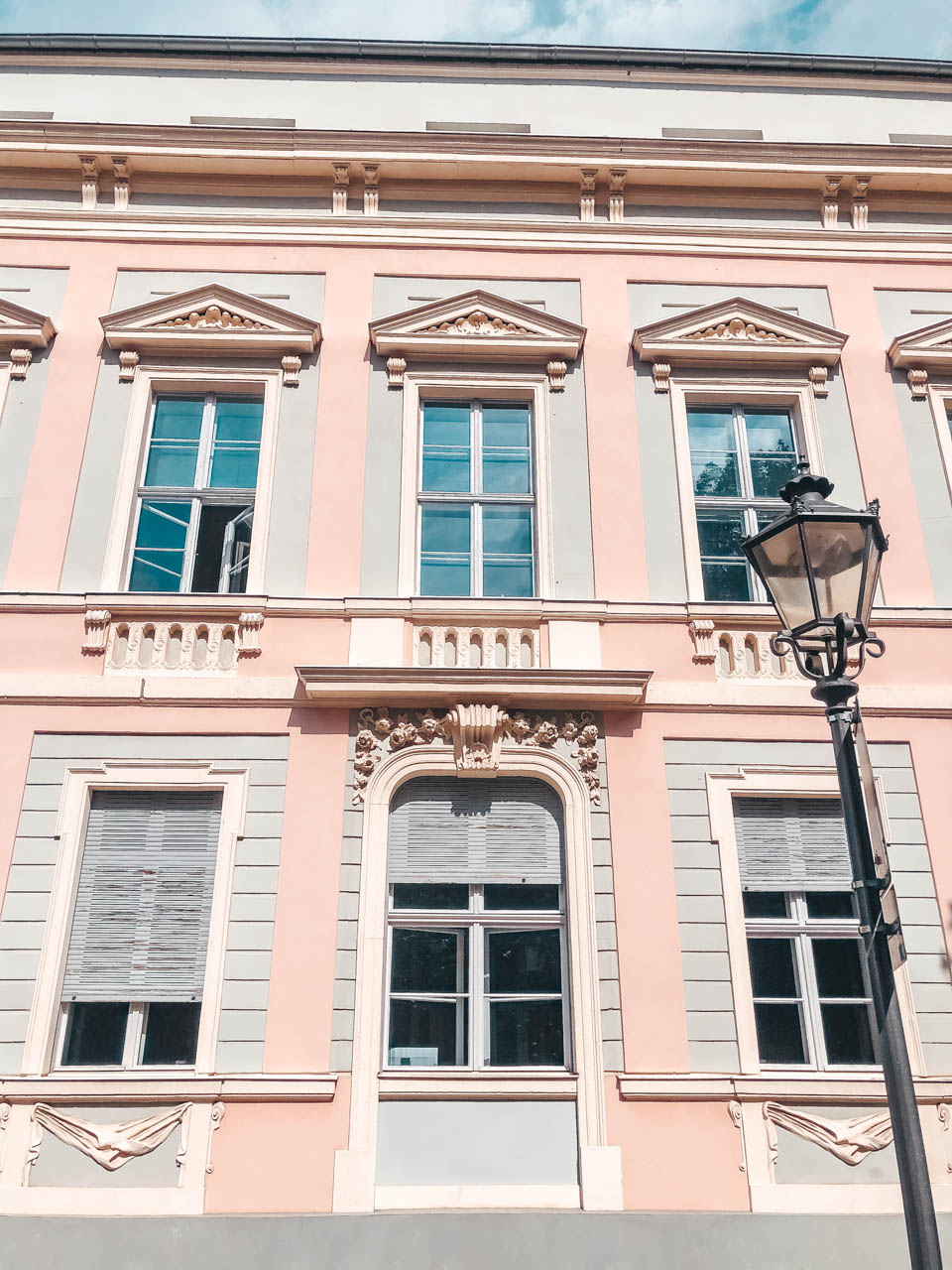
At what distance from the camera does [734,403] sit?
9.51 m

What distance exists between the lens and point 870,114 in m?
10.9

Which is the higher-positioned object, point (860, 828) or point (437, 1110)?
point (860, 828)

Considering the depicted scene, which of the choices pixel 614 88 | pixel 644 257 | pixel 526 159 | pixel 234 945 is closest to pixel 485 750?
pixel 234 945

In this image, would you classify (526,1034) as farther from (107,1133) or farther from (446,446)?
(446,446)

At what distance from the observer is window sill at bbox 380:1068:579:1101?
701cm

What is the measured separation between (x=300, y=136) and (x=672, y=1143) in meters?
8.75

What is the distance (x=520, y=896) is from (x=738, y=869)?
154cm

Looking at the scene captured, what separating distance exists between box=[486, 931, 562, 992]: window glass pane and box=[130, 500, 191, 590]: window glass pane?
3.69 meters

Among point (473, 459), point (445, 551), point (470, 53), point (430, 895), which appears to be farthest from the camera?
point (470, 53)

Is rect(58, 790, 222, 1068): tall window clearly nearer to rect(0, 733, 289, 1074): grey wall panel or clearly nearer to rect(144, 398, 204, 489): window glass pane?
rect(0, 733, 289, 1074): grey wall panel

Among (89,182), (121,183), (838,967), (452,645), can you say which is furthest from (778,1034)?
(89,182)

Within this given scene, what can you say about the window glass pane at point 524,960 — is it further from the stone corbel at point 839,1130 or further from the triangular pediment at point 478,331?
the triangular pediment at point 478,331

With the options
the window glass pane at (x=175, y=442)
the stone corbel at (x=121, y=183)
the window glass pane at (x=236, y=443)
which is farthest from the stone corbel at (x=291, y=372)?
the stone corbel at (x=121, y=183)

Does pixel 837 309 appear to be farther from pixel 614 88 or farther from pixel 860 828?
pixel 860 828
